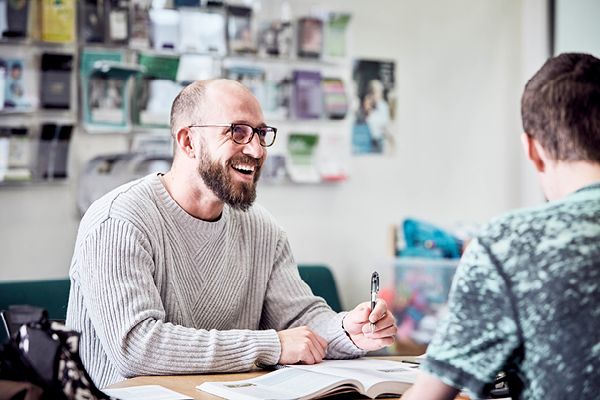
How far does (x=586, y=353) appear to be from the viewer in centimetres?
134

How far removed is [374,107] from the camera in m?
4.32

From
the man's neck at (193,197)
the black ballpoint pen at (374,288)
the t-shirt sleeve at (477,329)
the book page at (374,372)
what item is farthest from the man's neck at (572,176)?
the man's neck at (193,197)

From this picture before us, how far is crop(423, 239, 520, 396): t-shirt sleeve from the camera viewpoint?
1.37m

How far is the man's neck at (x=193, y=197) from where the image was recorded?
7.93 ft

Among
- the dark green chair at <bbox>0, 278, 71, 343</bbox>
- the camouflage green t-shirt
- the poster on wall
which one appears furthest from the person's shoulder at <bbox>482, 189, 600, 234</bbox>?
the poster on wall

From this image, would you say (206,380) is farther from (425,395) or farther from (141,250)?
(425,395)

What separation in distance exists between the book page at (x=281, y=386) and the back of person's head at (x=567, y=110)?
68cm

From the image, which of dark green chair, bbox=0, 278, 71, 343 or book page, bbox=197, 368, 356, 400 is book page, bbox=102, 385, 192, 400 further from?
dark green chair, bbox=0, 278, 71, 343

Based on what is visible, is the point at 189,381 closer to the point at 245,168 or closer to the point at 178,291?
the point at 178,291

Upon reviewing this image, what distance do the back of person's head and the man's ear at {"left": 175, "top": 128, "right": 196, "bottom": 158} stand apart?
1.20 m

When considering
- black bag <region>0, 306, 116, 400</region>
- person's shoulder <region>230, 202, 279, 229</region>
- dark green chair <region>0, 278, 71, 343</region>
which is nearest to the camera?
black bag <region>0, 306, 116, 400</region>

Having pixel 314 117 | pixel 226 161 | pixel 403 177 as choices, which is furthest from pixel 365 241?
pixel 226 161

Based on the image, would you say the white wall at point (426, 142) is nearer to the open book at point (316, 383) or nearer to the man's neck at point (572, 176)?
the open book at point (316, 383)

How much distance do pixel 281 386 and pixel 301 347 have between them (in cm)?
27
